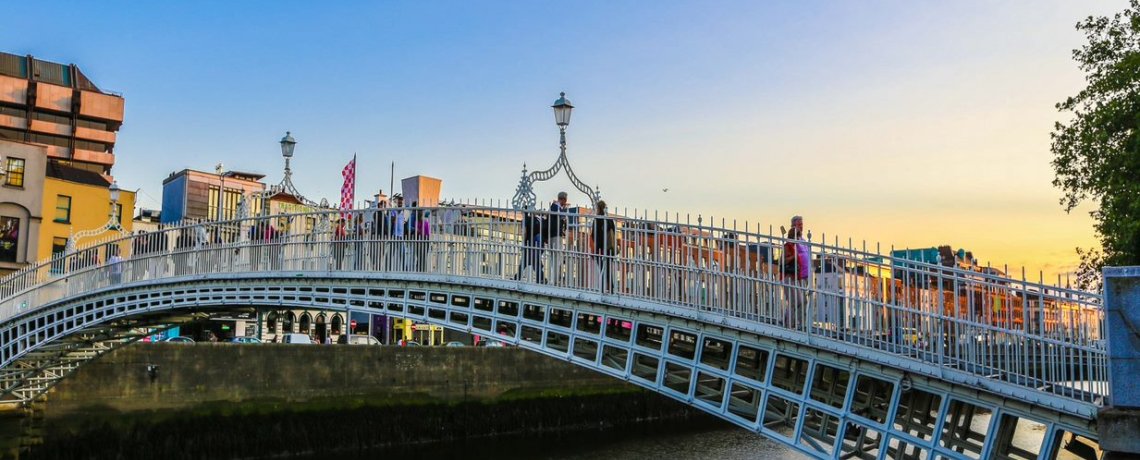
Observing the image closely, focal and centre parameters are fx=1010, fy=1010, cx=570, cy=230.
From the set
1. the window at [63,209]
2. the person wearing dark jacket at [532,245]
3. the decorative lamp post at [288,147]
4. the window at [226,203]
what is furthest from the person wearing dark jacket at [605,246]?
the window at [226,203]

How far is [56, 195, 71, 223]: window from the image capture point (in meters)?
44.3

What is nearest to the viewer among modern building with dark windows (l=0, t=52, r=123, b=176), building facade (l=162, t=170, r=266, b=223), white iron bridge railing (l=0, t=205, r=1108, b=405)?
white iron bridge railing (l=0, t=205, r=1108, b=405)

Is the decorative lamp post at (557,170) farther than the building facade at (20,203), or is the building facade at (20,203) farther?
the building facade at (20,203)

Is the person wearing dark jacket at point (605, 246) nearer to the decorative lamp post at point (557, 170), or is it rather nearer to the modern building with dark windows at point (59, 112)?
the decorative lamp post at point (557, 170)

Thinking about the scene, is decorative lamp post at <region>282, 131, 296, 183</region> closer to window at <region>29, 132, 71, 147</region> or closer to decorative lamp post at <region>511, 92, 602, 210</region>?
decorative lamp post at <region>511, 92, 602, 210</region>

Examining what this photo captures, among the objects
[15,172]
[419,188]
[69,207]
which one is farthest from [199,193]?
[419,188]

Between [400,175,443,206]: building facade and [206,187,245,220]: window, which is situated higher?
[206,187,245,220]: window

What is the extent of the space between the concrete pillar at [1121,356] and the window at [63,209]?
44661 mm

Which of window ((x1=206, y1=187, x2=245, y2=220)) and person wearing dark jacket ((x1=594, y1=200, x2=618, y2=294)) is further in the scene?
window ((x1=206, y1=187, x2=245, y2=220))

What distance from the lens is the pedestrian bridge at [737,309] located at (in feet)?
31.3

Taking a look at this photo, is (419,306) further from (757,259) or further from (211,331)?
(211,331)

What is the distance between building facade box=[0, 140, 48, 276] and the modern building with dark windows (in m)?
24.4

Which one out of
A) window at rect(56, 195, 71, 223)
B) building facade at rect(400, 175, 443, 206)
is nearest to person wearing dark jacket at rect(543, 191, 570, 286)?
building facade at rect(400, 175, 443, 206)

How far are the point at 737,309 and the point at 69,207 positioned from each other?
41.0 metres
